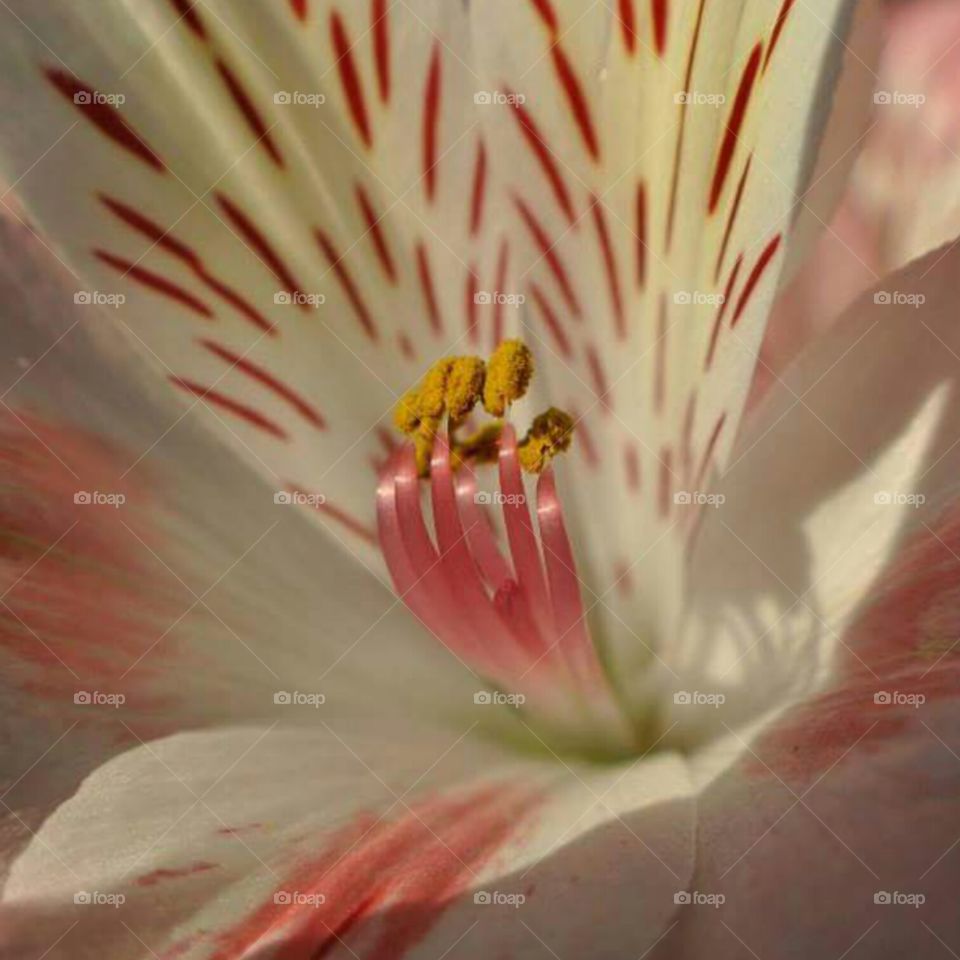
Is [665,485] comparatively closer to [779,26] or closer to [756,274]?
[756,274]

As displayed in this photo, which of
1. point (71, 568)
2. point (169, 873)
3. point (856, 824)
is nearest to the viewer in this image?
point (856, 824)

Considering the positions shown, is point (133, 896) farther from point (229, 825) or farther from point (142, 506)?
point (142, 506)

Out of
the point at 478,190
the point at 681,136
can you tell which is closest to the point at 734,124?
the point at 681,136

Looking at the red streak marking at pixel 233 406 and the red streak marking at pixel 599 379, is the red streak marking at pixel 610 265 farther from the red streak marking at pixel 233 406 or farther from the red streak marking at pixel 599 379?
the red streak marking at pixel 233 406

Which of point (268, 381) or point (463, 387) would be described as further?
point (268, 381)

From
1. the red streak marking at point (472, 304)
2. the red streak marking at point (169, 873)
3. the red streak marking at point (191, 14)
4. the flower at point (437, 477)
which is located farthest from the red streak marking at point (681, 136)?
→ the red streak marking at point (169, 873)

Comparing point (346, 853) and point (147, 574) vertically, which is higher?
point (147, 574)
